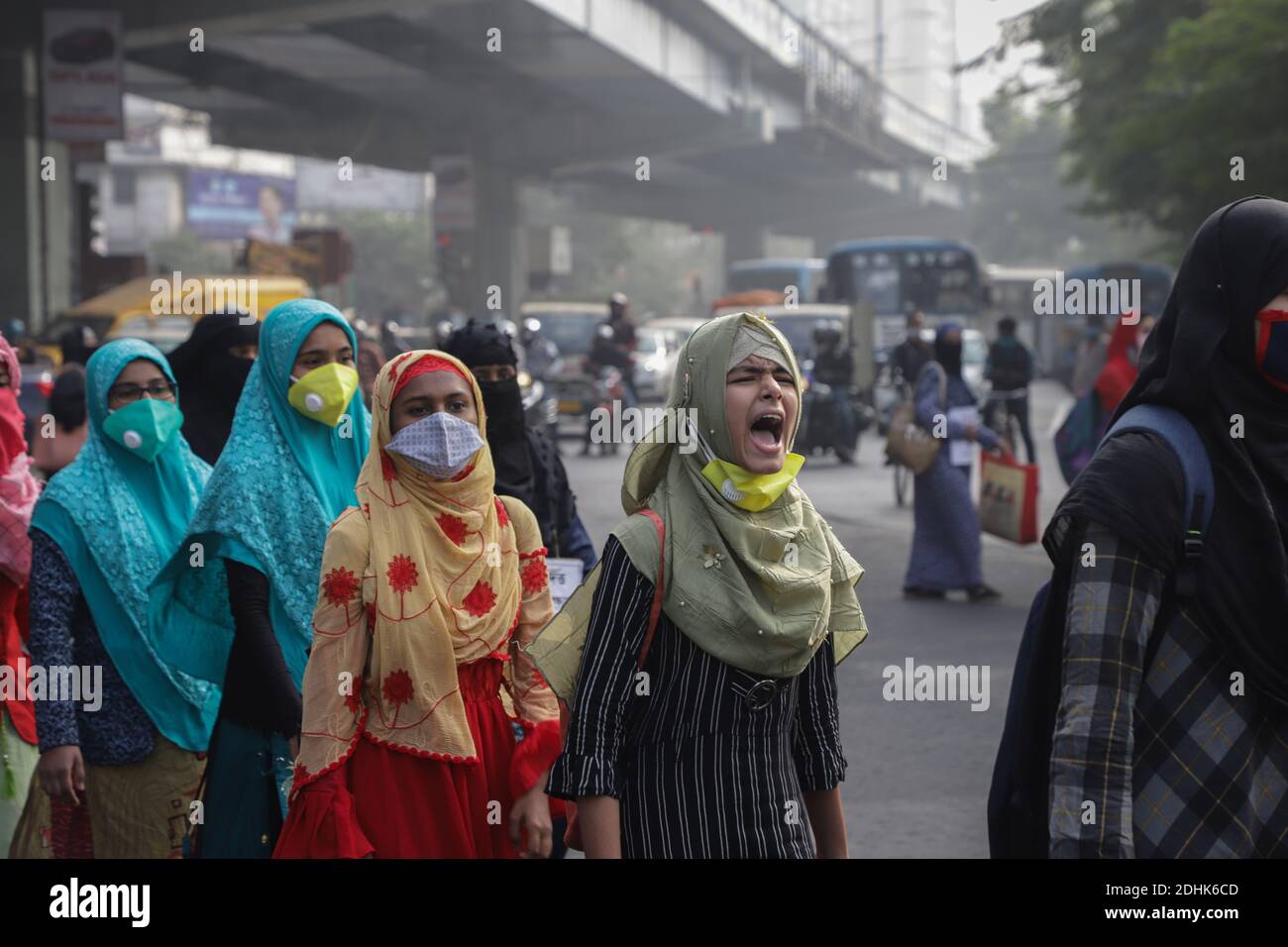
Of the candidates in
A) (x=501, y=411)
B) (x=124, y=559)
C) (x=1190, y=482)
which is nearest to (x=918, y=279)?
(x=501, y=411)

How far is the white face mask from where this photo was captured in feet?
10.8

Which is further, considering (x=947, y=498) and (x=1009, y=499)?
(x=947, y=498)

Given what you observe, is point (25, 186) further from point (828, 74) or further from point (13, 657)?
point (828, 74)

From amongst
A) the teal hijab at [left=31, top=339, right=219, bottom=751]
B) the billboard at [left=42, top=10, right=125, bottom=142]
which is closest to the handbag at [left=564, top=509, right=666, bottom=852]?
the teal hijab at [left=31, top=339, right=219, bottom=751]

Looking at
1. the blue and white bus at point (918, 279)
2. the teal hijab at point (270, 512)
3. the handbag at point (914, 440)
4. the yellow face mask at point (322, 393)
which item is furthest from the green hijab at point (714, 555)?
the blue and white bus at point (918, 279)

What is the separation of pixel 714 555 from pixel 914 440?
722 centimetres

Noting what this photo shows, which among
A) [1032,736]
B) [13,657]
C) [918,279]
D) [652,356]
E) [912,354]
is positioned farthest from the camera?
[918,279]

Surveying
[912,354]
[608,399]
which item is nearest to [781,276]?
[608,399]

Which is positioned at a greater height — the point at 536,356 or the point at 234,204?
the point at 234,204

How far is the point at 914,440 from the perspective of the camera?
9.76 meters

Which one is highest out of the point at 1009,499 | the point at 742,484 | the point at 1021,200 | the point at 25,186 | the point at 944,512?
the point at 1021,200

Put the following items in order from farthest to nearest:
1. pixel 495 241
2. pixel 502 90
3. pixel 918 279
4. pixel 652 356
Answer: pixel 495 241, pixel 502 90, pixel 918 279, pixel 652 356

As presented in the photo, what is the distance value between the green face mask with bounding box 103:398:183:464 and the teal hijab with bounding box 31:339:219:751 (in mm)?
44
